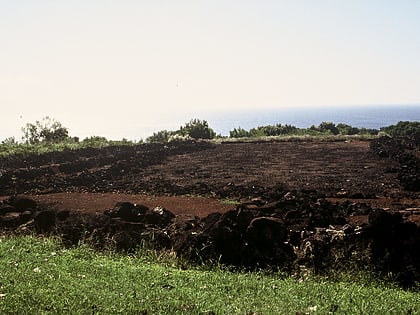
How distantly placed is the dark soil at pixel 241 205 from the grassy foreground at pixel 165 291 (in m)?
0.85

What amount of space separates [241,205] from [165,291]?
4.47 metres

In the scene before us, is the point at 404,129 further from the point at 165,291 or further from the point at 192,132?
the point at 165,291

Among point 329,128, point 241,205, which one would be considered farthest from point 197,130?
point 241,205

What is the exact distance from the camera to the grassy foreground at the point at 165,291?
7223mm

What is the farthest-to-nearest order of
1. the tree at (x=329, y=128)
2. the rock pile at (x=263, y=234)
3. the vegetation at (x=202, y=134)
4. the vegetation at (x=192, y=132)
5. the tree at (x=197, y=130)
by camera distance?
the tree at (x=329, y=128) < the tree at (x=197, y=130) < the vegetation at (x=192, y=132) < the vegetation at (x=202, y=134) < the rock pile at (x=263, y=234)

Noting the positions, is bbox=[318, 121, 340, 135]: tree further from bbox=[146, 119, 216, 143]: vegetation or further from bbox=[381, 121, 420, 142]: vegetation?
bbox=[146, 119, 216, 143]: vegetation

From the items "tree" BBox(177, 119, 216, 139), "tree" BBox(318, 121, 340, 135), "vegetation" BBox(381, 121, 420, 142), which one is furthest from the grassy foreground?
"tree" BBox(318, 121, 340, 135)

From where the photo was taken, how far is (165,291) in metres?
7.96

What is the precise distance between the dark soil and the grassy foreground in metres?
0.85

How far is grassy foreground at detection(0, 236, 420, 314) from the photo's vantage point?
23.7ft

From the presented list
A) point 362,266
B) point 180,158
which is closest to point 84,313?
point 362,266

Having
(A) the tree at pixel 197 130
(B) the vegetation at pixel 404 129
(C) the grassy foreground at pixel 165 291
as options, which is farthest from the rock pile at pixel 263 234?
(B) the vegetation at pixel 404 129

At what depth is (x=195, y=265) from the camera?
10.2 m

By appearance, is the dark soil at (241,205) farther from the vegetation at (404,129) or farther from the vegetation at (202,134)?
the vegetation at (404,129)
